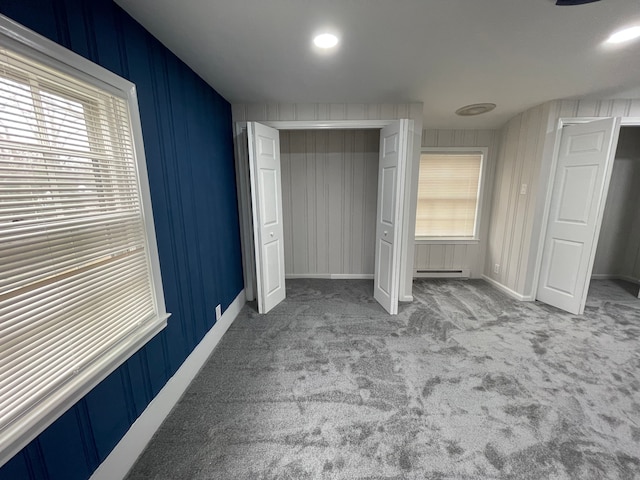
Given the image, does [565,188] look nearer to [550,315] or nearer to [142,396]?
[550,315]

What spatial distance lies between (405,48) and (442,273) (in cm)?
330

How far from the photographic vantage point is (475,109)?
290 cm

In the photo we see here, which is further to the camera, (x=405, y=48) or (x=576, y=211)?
(x=576, y=211)

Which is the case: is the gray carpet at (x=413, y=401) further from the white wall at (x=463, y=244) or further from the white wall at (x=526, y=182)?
the white wall at (x=463, y=244)

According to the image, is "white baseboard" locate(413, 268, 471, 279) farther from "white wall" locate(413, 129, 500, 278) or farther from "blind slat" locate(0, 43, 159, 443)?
"blind slat" locate(0, 43, 159, 443)

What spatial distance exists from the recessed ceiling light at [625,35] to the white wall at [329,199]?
2.29 m

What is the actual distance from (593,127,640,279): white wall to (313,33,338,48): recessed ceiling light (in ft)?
15.1

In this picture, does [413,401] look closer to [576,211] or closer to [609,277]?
[576,211]

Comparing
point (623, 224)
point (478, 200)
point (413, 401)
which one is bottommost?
point (413, 401)

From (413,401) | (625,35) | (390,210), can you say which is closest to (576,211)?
(625,35)

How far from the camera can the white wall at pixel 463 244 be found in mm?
3695

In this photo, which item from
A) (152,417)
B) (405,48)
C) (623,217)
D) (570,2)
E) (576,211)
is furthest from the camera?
(623,217)

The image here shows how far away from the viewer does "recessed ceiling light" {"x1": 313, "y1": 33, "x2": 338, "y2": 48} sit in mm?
1575

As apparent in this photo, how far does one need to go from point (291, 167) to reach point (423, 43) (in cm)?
237
